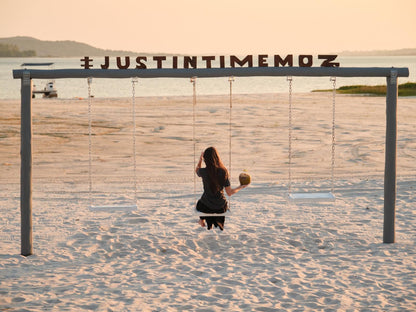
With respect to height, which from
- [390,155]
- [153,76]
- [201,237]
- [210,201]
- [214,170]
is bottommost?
[201,237]

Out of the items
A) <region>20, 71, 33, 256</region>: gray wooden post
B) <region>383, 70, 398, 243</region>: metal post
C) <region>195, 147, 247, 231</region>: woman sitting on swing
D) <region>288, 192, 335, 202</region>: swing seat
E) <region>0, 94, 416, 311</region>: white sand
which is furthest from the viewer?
<region>195, 147, 247, 231</region>: woman sitting on swing

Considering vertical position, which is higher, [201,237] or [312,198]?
[312,198]

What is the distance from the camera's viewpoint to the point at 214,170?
7.32 m

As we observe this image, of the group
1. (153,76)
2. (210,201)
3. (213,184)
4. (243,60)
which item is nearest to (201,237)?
(210,201)

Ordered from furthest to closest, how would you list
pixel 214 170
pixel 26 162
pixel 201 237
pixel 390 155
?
pixel 201 237
pixel 214 170
pixel 390 155
pixel 26 162

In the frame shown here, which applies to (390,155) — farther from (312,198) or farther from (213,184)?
(213,184)

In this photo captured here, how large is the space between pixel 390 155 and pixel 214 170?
217cm

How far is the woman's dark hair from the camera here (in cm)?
728

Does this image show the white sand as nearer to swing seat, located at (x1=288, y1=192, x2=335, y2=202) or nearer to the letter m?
swing seat, located at (x1=288, y1=192, x2=335, y2=202)

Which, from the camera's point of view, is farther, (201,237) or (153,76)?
(201,237)

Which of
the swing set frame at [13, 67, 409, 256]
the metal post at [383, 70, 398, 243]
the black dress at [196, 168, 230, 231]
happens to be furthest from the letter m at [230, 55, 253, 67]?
the metal post at [383, 70, 398, 243]

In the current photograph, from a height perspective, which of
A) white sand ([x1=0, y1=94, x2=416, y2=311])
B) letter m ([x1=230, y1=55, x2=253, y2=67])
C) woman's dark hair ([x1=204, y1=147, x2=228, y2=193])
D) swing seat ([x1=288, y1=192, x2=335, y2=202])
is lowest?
white sand ([x1=0, y1=94, x2=416, y2=311])

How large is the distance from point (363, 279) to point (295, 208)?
3.31 m

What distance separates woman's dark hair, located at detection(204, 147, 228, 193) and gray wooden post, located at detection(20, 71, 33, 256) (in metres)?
2.13
